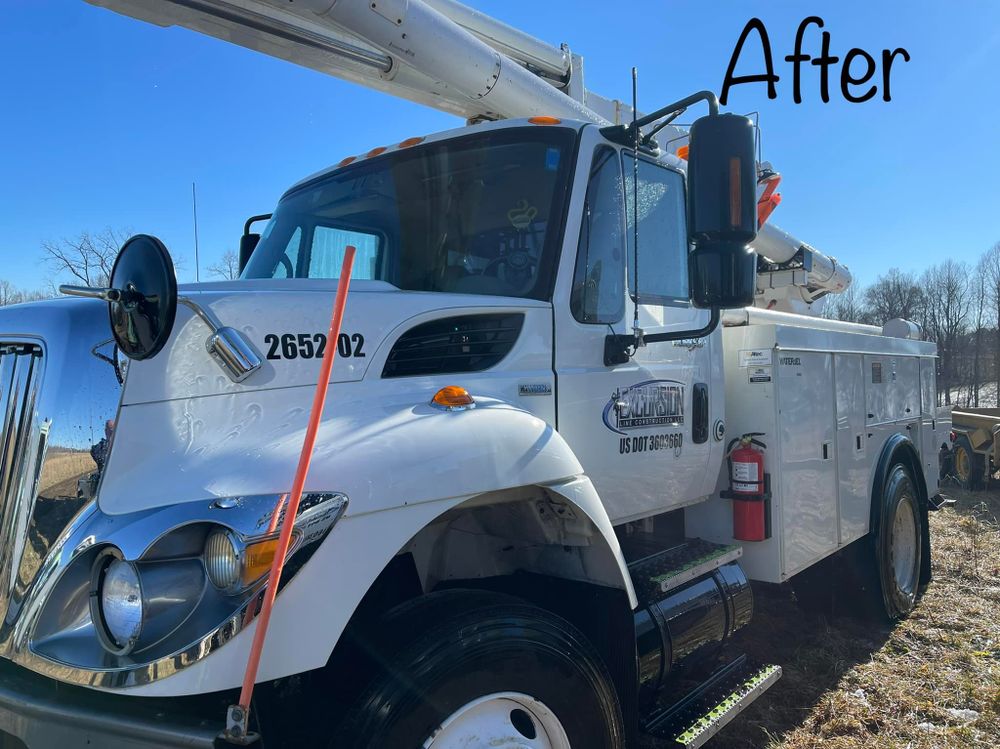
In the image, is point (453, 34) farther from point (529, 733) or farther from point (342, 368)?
point (529, 733)

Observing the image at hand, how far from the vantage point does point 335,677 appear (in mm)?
1970

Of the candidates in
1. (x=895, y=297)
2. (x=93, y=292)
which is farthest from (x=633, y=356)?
(x=895, y=297)

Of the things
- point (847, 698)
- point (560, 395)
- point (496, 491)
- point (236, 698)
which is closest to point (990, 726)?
point (847, 698)

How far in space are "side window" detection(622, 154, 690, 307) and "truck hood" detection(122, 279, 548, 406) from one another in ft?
3.53

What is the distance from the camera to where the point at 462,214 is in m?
2.96

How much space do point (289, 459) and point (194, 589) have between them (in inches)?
14.3

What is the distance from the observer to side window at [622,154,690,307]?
3189mm

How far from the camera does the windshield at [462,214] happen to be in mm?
2857

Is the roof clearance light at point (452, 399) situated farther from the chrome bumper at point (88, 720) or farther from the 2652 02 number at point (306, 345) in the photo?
the chrome bumper at point (88, 720)

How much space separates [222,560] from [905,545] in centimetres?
583

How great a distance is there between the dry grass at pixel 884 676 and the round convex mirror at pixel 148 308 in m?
3.28

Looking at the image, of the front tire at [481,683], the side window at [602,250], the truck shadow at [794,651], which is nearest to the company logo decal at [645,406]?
the side window at [602,250]

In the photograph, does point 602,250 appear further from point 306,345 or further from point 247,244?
Result: point 247,244

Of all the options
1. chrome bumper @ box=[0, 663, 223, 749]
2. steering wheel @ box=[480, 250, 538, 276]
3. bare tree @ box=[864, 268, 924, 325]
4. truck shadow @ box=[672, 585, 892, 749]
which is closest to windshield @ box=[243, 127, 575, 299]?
steering wheel @ box=[480, 250, 538, 276]
